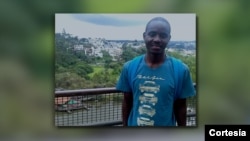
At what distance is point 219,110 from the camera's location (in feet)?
9.34

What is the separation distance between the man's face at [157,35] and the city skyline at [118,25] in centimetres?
4

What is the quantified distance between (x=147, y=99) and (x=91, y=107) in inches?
16.1

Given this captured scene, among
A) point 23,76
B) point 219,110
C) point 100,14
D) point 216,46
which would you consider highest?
point 100,14

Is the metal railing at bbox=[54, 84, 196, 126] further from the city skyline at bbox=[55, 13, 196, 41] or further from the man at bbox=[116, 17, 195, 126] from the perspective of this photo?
the city skyline at bbox=[55, 13, 196, 41]

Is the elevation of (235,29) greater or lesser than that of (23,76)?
greater

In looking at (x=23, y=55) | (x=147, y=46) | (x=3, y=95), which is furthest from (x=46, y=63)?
(x=147, y=46)

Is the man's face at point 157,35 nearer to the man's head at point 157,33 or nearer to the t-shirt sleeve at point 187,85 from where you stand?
the man's head at point 157,33

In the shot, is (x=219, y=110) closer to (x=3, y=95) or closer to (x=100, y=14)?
(x=100, y=14)

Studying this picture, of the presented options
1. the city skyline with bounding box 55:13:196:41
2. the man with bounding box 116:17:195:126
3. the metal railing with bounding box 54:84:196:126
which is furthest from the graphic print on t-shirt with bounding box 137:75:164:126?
the city skyline with bounding box 55:13:196:41

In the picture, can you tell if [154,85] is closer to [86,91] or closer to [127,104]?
[127,104]

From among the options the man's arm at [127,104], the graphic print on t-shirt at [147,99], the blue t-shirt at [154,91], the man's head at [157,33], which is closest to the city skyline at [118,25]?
the man's head at [157,33]

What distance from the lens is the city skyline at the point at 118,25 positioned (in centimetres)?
281

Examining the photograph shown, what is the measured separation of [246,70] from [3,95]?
1.78 m

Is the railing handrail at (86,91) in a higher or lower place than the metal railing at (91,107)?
higher
